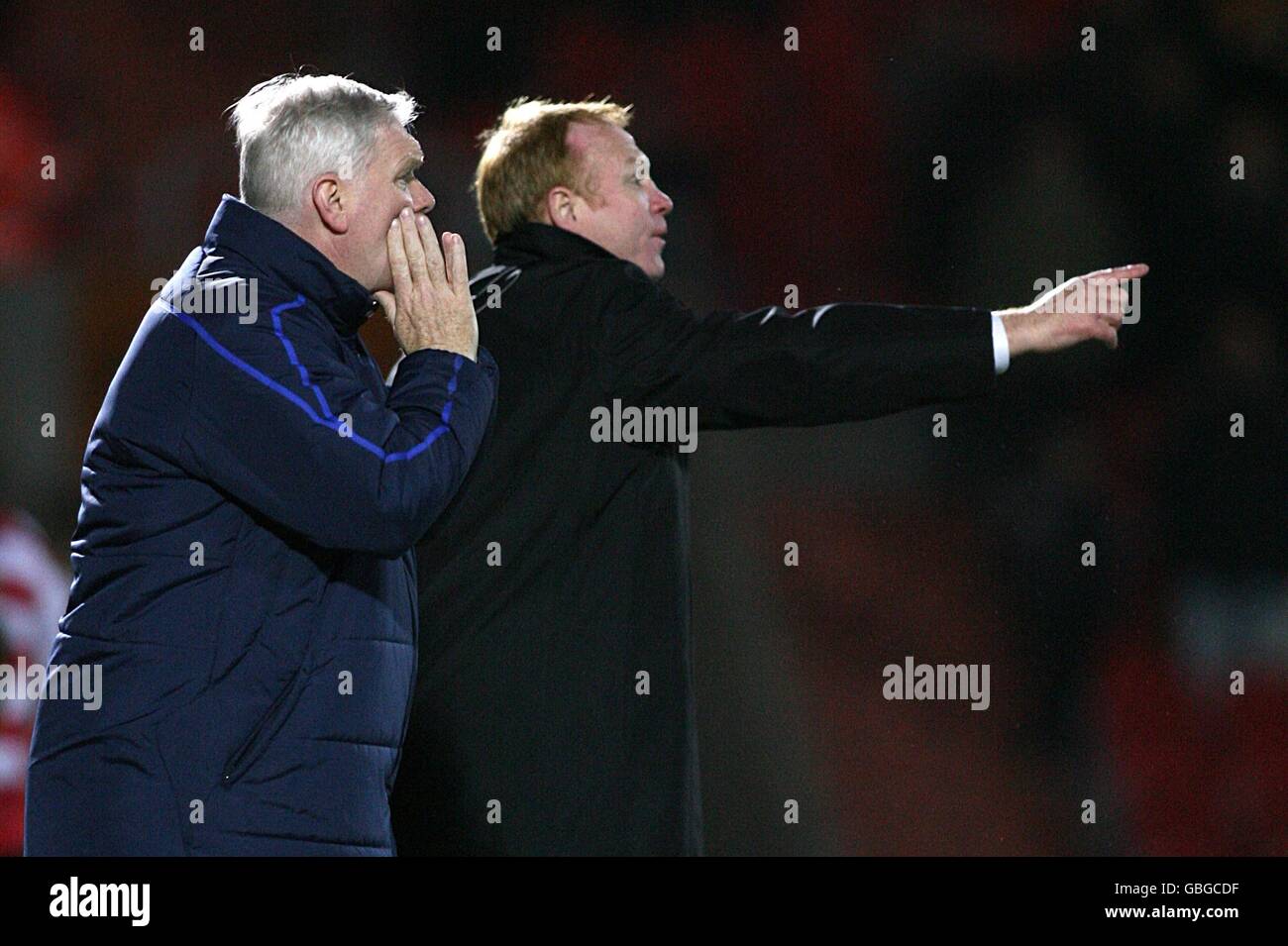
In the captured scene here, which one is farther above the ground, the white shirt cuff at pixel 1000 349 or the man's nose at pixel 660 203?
the man's nose at pixel 660 203

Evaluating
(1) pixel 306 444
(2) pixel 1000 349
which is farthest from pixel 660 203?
(1) pixel 306 444

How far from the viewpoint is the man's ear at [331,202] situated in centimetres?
146

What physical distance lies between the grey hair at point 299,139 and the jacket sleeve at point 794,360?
1.55 feet

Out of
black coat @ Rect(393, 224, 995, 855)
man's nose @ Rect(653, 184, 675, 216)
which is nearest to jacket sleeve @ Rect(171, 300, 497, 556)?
black coat @ Rect(393, 224, 995, 855)

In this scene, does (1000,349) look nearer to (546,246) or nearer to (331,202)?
(546,246)

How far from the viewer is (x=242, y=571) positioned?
4.34ft

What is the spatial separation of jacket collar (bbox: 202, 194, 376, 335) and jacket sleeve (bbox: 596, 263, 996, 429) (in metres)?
0.49

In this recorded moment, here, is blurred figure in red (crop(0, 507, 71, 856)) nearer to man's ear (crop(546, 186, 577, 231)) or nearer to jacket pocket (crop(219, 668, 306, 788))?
man's ear (crop(546, 186, 577, 231))

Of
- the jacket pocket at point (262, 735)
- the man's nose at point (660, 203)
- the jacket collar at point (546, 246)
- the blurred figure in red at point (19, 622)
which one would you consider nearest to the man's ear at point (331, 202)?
the jacket pocket at point (262, 735)

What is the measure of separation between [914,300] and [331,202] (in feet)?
9.14

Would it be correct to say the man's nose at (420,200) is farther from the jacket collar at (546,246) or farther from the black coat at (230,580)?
the jacket collar at (546,246)

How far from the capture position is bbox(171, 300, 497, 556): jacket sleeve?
1286 mm

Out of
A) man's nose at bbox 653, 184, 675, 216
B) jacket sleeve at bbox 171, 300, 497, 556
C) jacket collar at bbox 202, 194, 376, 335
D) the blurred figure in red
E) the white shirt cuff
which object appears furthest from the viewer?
the blurred figure in red

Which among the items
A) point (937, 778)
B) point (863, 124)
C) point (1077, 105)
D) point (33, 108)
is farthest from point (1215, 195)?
point (33, 108)
